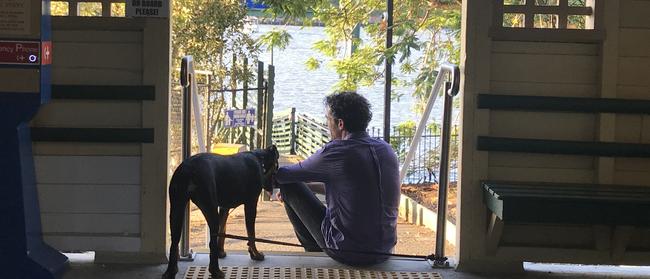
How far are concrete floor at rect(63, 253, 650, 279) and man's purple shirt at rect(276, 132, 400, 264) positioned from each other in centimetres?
13

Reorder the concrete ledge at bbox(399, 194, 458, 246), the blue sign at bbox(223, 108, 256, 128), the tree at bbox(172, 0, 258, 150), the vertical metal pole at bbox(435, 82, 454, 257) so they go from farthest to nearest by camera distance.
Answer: the tree at bbox(172, 0, 258, 150)
the blue sign at bbox(223, 108, 256, 128)
the concrete ledge at bbox(399, 194, 458, 246)
the vertical metal pole at bbox(435, 82, 454, 257)

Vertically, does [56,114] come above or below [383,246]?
above

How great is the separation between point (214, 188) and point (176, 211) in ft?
0.72

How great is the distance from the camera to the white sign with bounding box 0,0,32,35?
319 cm

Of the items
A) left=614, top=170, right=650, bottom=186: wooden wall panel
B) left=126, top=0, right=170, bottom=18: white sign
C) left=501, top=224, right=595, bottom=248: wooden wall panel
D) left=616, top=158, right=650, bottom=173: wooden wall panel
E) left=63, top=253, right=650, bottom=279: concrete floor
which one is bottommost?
left=63, top=253, right=650, bottom=279: concrete floor

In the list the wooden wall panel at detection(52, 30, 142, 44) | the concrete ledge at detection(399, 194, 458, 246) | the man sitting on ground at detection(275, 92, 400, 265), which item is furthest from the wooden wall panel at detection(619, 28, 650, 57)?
the concrete ledge at detection(399, 194, 458, 246)

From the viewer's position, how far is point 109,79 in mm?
3826

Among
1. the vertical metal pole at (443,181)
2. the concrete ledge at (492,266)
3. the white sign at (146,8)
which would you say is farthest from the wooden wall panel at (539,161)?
the white sign at (146,8)

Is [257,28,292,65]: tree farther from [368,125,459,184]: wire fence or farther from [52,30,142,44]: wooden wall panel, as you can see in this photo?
[52,30,142,44]: wooden wall panel

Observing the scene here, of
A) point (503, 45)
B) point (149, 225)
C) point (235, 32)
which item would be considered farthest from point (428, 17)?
point (149, 225)

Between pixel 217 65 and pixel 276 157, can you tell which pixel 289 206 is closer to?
pixel 276 157

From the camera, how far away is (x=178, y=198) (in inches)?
137

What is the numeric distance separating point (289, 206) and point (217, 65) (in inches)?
203

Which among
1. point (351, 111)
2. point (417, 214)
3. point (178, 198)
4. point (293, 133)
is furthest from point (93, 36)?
point (293, 133)
